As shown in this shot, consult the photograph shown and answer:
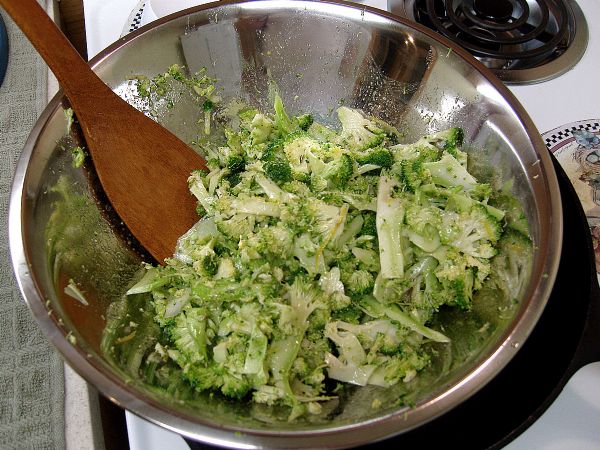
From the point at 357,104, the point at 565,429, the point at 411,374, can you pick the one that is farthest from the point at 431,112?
the point at 565,429

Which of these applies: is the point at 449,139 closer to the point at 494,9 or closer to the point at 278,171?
the point at 278,171

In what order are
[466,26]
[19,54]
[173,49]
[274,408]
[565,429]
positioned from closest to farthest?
[274,408] < [565,429] < [173,49] < [466,26] < [19,54]

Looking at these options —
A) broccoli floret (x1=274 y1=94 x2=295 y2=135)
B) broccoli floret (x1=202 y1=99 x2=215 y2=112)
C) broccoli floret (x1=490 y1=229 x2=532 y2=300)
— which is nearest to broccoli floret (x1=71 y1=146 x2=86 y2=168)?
broccoli floret (x1=202 y1=99 x2=215 y2=112)

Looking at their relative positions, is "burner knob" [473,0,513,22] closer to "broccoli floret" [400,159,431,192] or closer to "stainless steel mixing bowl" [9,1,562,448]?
"stainless steel mixing bowl" [9,1,562,448]

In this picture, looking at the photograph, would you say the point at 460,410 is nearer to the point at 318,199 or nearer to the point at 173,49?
the point at 318,199

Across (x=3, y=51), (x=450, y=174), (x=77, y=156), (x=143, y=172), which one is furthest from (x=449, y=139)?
(x=3, y=51)

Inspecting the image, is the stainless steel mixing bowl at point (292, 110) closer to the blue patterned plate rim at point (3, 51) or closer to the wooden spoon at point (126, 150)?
the wooden spoon at point (126, 150)
